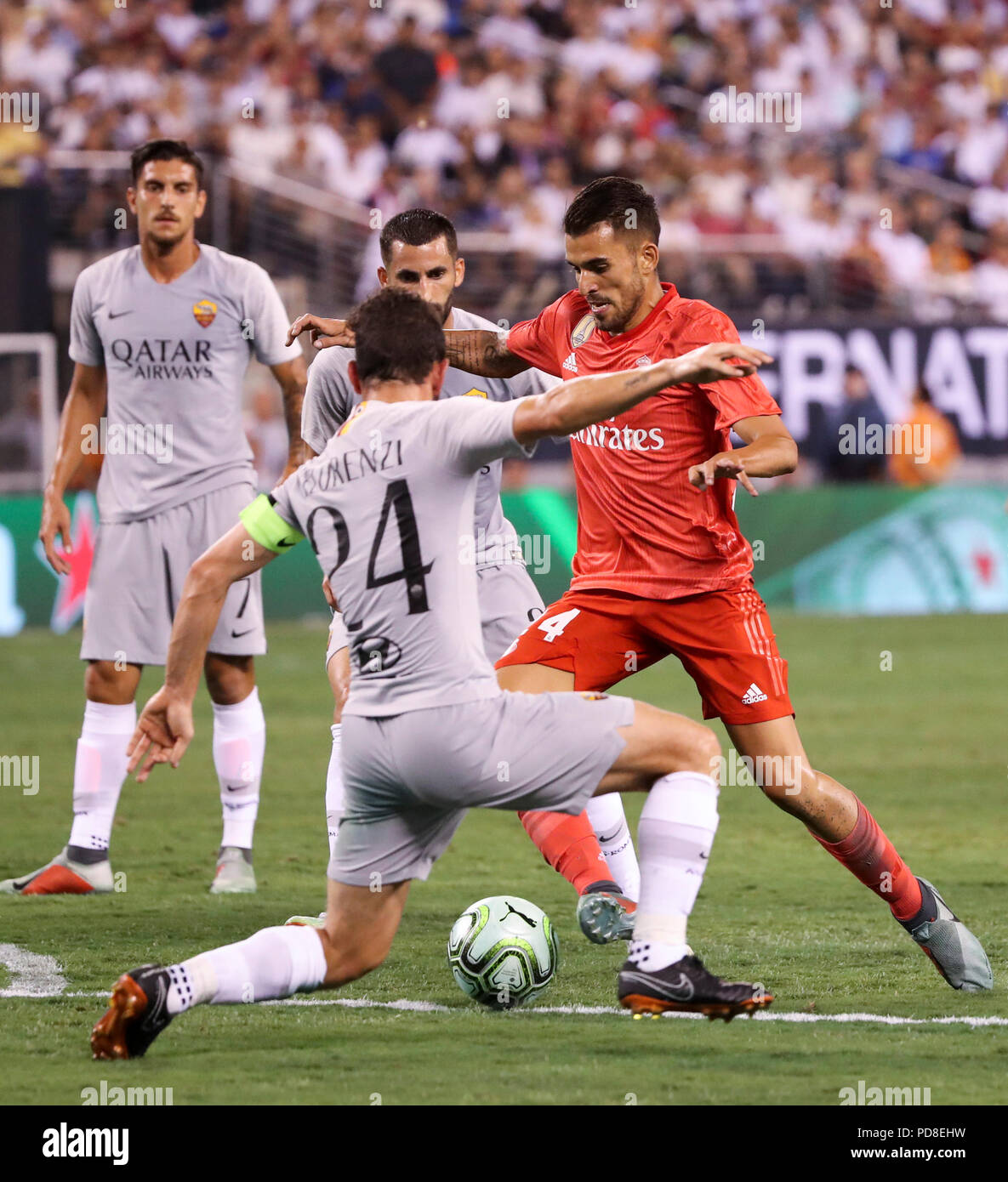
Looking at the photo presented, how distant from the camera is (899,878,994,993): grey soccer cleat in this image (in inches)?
209

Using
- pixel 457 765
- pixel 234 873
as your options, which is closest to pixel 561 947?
pixel 234 873

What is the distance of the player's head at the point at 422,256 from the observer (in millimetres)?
6051

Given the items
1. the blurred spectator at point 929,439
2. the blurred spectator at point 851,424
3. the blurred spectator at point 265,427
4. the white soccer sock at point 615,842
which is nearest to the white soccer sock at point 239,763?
the white soccer sock at point 615,842

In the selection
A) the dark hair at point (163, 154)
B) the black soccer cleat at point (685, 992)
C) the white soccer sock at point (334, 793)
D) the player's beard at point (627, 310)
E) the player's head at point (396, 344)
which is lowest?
the black soccer cleat at point (685, 992)

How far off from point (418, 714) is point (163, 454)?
3164 millimetres

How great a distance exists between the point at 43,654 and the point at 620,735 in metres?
10.3

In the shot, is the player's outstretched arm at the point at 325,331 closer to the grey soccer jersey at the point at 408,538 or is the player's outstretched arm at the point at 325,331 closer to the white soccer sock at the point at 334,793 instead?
the white soccer sock at the point at 334,793

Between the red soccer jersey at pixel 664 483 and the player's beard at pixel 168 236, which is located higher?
the player's beard at pixel 168 236

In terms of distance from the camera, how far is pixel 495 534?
6266mm

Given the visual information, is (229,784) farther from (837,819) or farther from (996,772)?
(996,772)

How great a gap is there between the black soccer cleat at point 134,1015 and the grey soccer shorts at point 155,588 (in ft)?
8.94

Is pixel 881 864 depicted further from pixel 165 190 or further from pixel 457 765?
pixel 165 190

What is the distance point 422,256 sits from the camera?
605 cm

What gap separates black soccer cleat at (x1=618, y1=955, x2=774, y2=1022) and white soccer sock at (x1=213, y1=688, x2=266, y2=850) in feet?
9.88
